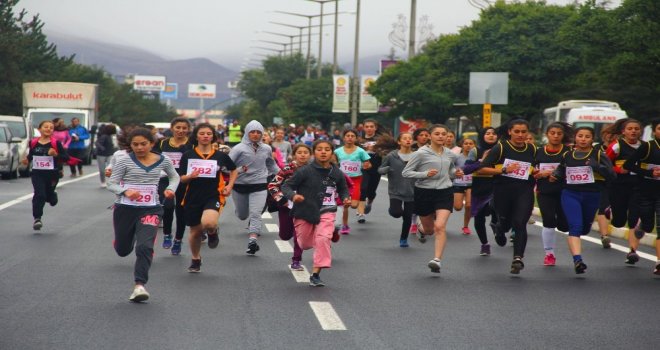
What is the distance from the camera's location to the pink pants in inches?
413

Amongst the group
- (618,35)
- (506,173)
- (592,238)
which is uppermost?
(618,35)

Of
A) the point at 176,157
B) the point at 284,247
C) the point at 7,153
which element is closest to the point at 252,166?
the point at 176,157

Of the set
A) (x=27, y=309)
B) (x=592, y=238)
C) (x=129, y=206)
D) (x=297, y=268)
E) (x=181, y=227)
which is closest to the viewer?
(x=27, y=309)

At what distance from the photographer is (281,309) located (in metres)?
9.04

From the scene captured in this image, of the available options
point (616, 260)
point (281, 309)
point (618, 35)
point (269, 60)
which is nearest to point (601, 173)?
point (616, 260)

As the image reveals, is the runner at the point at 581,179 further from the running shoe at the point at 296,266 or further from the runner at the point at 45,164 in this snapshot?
the runner at the point at 45,164

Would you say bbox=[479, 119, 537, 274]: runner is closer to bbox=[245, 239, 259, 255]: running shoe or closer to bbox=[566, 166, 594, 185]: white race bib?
bbox=[566, 166, 594, 185]: white race bib

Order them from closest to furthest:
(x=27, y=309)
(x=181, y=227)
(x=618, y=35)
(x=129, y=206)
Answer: (x=27, y=309)
(x=129, y=206)
(x=181, y=227)
(x=618, y=35)

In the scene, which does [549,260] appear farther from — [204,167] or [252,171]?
[204,167]

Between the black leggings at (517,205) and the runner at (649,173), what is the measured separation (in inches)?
45.4

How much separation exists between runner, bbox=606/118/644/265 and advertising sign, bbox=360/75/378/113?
52.4 metres

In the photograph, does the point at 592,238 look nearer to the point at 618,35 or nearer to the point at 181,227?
the point at 181,227

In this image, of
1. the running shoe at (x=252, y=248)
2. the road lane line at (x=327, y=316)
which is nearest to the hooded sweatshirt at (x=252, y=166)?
the running shoe at (x=252, y=248)

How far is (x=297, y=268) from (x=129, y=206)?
2427 mm
